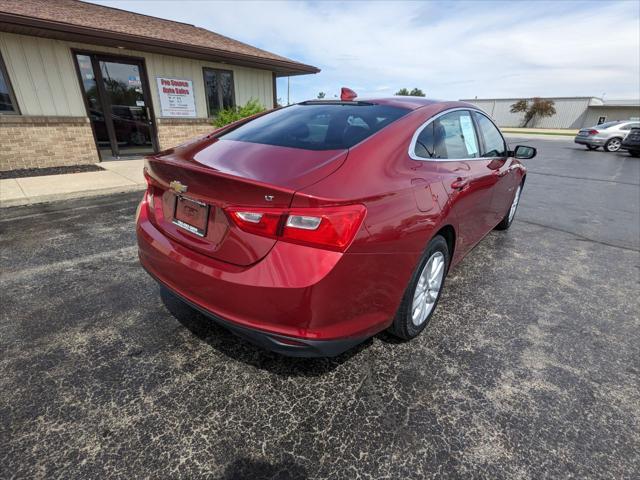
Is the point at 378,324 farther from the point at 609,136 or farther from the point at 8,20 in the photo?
the point at 609,136

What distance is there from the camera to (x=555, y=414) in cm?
189

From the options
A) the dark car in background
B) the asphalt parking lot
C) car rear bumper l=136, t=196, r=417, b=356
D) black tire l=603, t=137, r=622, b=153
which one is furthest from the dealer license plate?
black tire l=603, t=137, r=622, b=153

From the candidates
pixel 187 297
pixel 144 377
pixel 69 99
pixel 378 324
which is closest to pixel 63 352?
pixel 144 377

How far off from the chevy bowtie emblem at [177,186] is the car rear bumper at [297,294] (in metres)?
0.32

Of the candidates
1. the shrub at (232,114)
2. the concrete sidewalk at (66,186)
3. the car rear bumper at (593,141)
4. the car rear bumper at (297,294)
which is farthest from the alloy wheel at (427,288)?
the car rear bumper at (593,141)

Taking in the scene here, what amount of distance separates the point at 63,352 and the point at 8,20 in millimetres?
8066

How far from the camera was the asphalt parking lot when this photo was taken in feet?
5.28

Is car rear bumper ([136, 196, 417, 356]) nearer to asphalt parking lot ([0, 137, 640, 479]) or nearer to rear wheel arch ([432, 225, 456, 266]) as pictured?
asphalt parking lot ([0, 137, 640, 479])

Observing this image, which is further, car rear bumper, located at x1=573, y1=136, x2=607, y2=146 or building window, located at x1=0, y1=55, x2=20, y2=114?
car rear bumper, located at x1=573, y1=136, x2=607, y2=146

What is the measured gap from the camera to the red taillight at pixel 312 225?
1.54m

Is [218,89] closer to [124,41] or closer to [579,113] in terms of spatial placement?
[124,41]

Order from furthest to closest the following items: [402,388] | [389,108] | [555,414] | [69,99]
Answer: [69,99], [389,108], [402,388], [555,414]

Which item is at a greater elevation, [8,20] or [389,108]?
[8,20]

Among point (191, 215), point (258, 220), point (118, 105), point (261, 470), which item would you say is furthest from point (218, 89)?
point (261, 470)
